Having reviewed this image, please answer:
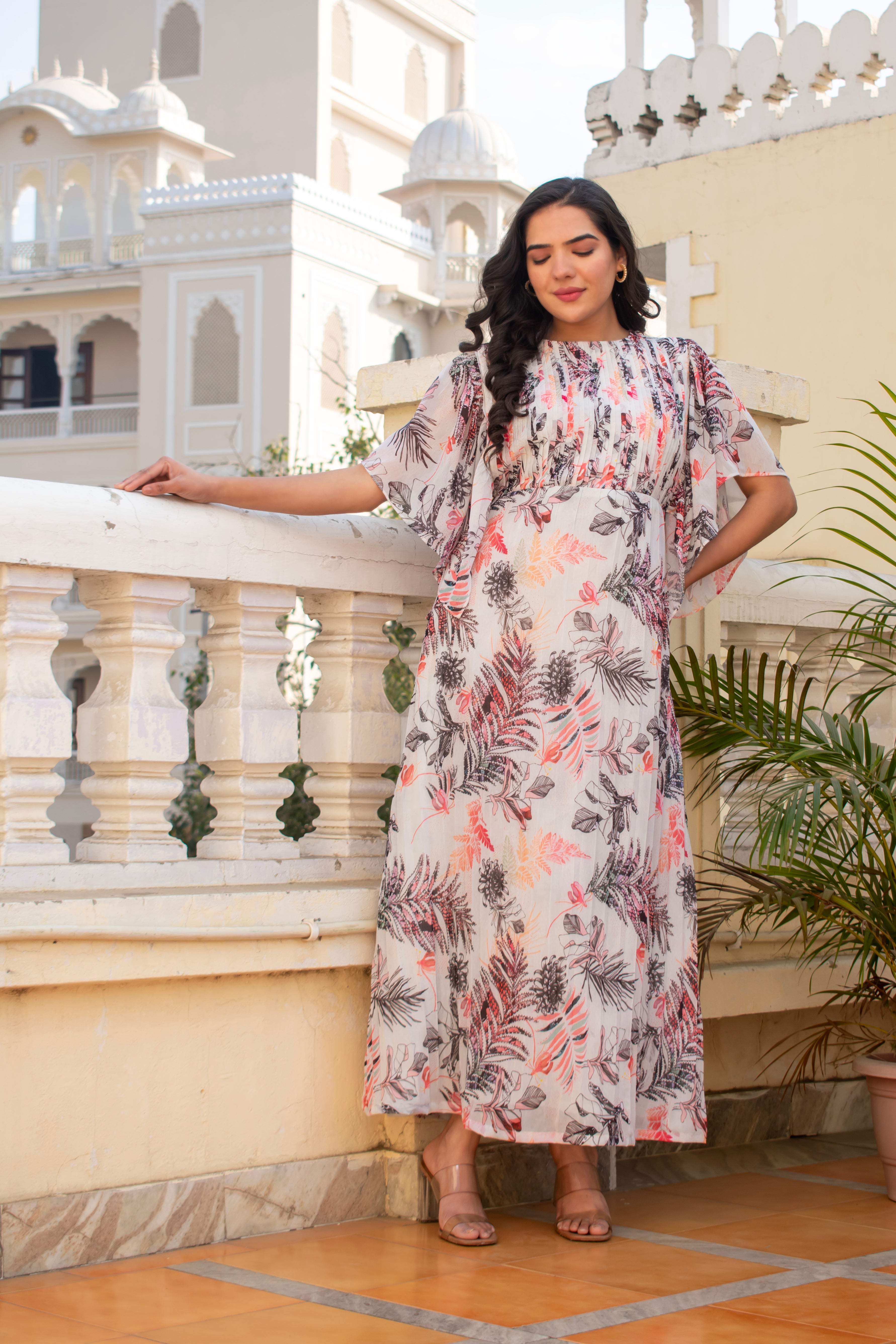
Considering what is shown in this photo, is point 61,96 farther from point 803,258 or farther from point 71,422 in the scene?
point 803,258

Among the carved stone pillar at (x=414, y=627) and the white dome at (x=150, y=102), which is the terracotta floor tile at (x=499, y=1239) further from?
the white dome at (x=150, y=102)

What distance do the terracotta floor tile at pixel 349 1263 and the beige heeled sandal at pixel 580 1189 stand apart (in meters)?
0.20

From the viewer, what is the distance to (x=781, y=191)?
337 inches

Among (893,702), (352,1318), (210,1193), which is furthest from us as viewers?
(893,702)

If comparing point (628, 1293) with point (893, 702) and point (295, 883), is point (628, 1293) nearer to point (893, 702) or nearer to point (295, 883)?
point (295, 883)

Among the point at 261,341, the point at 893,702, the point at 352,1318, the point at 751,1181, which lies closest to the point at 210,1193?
the point at 352,1318

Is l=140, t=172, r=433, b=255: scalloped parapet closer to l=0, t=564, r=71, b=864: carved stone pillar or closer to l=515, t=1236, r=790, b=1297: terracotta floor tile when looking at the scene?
l=0, t=564, r=71, b=864: carved stone pillar

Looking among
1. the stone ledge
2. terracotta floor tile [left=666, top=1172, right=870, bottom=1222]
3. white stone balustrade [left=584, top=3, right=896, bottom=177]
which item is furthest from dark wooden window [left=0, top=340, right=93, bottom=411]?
the stone ledge

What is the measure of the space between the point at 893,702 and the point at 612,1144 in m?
1.97

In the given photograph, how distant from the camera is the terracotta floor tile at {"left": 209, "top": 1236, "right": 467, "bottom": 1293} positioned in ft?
8.27

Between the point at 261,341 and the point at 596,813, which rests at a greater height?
the point at 261,341

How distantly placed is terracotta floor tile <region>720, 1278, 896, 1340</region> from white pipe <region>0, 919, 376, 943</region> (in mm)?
892

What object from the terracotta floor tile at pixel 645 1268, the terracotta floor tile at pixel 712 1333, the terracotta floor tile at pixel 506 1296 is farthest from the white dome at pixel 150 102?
the terracotta floor tile at pixel 712 1333

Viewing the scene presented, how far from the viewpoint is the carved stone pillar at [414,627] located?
313 cm
